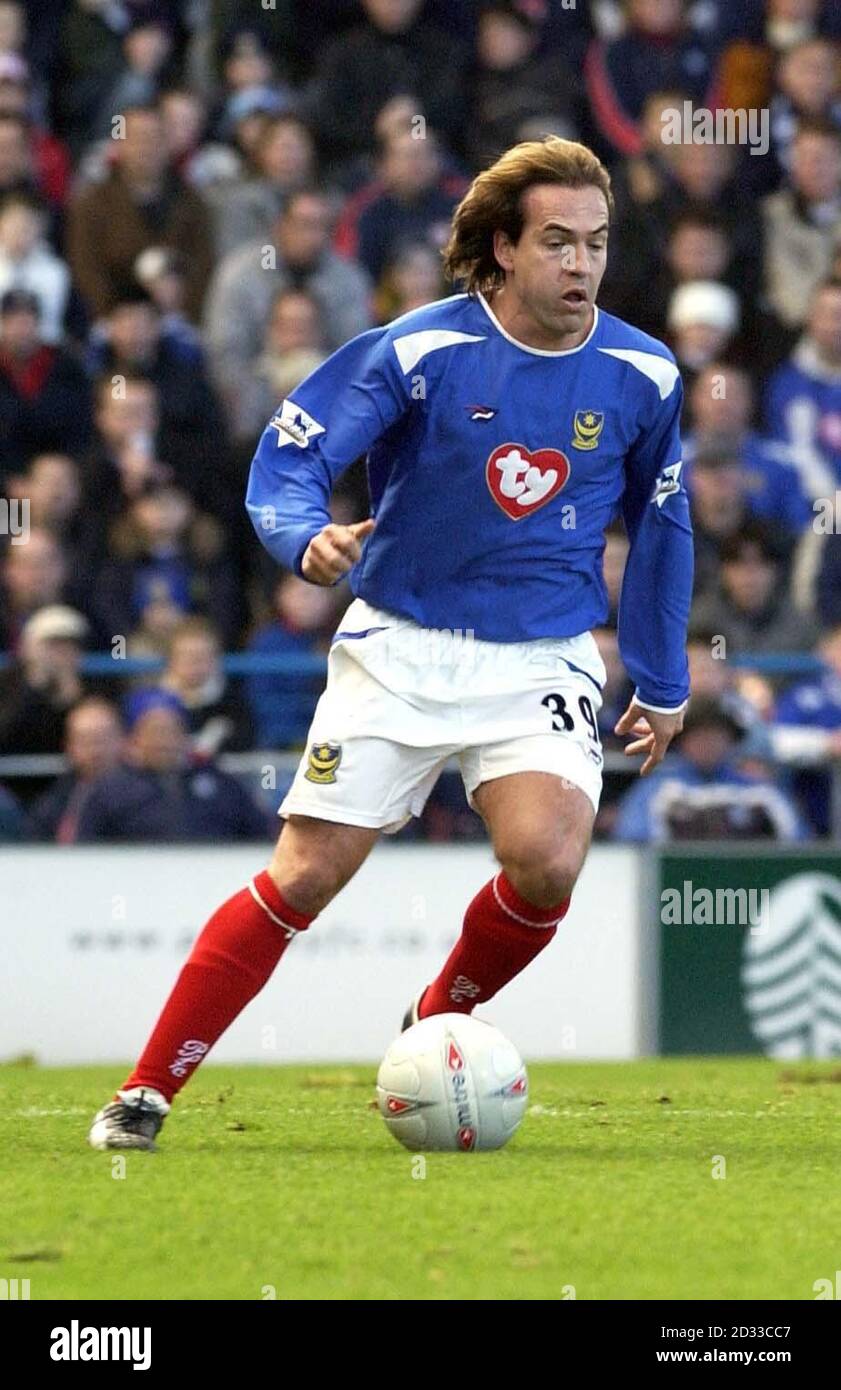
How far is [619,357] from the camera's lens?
6418 millimetres

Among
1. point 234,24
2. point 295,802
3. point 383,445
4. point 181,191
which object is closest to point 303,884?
point 295,802

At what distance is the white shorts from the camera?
20.3 ft

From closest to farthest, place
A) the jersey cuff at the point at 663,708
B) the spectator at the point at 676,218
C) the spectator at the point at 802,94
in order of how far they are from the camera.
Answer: the jersey cuff at the point at 663,708
the spectator at the point at 676,218
the spectator at the point at 802,94

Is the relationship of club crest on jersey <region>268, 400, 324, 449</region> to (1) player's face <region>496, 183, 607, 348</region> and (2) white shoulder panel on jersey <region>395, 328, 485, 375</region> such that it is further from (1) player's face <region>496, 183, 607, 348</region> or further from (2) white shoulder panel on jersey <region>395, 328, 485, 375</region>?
(1) player's face <region>496, 183, 607, 348</region>

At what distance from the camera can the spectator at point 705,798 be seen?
1131cm

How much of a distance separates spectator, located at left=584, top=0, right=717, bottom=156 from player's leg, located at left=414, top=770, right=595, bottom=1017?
8187 millimetres

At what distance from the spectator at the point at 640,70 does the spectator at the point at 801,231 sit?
68cm

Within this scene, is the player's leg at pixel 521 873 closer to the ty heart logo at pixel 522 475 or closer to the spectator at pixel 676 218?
the ty heart logo at pixel 522 475

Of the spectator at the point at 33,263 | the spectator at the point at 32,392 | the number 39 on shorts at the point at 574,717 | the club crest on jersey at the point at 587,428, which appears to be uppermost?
the spectator at the point at 33,263

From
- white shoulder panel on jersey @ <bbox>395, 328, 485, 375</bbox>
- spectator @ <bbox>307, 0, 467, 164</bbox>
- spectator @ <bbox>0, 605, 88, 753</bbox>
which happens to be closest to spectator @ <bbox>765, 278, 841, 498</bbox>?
spectator @ <bbox>307, 0, 467, 164</bbox>

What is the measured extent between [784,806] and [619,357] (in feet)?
17.5

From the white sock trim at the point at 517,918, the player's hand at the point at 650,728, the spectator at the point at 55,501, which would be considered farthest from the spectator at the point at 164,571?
the white sock trim at the point at 517,918

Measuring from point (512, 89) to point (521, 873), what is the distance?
28.1ft

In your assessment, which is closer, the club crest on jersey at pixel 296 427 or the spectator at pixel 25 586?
the club crest on jersey at pixel 296 427
